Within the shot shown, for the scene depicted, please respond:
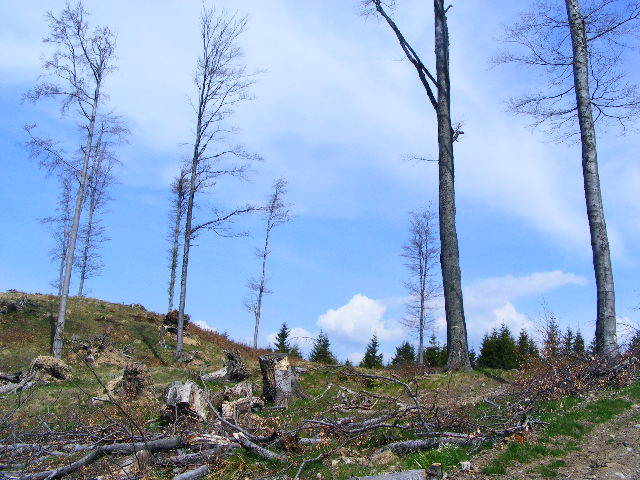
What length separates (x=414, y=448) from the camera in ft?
21.3

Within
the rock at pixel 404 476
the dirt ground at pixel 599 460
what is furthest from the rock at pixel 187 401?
the dirt ground at pixel 599 460

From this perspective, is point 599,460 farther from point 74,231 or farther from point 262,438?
point 74,231

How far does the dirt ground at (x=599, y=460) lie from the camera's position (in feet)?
18.2

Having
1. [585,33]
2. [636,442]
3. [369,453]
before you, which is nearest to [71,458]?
[369,453]

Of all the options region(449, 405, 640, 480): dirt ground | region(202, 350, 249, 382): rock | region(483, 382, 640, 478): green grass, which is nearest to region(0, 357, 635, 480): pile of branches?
region(483, 382, 640, 478): green grass

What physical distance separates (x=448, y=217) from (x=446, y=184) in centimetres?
93

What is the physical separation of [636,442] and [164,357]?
1895 cm

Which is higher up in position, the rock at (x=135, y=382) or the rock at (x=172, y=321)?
the rock at (x=172, y=321)

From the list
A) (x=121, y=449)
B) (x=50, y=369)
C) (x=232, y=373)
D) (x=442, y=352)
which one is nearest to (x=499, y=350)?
(x=442, y=352)

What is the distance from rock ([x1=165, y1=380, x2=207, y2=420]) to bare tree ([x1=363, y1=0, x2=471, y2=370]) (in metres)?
6.19

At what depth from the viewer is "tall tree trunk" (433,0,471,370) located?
12.5 metres

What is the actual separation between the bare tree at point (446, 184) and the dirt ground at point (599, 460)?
5465 mm

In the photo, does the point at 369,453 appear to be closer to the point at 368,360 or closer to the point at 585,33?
the point at 585,33

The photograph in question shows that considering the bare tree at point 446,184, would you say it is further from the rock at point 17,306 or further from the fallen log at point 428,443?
the rock at point 17,306
